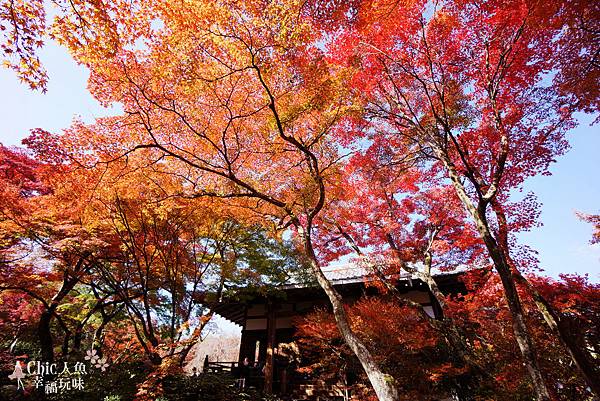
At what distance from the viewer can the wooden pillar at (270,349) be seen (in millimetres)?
10236

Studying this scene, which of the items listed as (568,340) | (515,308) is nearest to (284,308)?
(515,308)

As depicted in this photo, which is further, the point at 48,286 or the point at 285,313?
the point at 285,313

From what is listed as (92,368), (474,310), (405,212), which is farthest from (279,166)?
(92,368)

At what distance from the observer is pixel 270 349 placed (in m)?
10.9

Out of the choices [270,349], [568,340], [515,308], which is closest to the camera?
[515,308]

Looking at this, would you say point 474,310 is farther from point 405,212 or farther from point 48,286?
point 48,286

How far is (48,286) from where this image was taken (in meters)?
10.1

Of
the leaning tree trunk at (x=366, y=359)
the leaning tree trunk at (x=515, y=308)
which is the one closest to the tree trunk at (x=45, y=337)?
the leaning tree trunk at (x=366, y=359)

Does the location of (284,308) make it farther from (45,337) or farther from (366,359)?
(45,337)

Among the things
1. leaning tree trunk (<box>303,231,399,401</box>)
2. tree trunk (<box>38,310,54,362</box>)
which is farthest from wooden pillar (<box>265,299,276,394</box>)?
tree trunk (<box>38,310,54,362</box>)

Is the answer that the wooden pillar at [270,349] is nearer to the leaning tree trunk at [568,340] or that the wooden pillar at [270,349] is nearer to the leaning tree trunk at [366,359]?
the leaning tree trunk at [366,359]

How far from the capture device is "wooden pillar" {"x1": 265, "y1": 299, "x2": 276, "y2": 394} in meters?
10.2

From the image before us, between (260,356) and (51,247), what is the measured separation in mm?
8884

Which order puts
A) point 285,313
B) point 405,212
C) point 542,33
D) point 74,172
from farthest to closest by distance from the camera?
point 285,313
point 405,212
point 542,33
point 74,172
